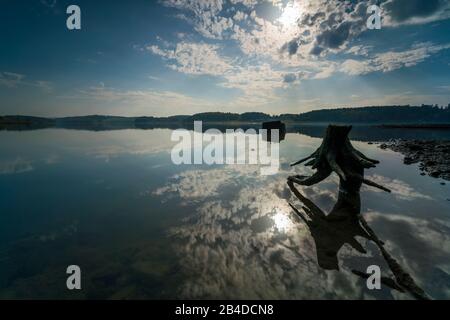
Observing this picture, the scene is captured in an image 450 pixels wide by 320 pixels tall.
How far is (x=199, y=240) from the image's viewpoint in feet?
23.6

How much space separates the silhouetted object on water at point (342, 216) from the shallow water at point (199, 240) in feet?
0.71

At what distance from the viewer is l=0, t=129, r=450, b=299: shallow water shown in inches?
205

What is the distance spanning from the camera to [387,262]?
5.92m

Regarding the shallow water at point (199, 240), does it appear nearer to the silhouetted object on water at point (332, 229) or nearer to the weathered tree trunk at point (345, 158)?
the silhouetted object on water at point (332, 229)

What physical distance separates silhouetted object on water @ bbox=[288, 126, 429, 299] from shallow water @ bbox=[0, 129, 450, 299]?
22 cm

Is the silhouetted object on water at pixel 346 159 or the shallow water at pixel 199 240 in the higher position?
the silhouetted object on water at pixel 346 159

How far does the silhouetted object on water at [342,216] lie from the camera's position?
5.51 meters

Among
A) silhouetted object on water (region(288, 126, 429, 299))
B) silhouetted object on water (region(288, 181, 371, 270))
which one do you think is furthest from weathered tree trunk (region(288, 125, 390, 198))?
silhouetted object on water (region(288, 181, 371, 270))

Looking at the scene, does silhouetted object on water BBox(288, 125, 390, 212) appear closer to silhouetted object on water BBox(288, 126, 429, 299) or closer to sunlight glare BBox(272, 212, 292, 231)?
silhouetted object on water BBox(288, 126, 429, 299)

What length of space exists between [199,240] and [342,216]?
5.61 metres

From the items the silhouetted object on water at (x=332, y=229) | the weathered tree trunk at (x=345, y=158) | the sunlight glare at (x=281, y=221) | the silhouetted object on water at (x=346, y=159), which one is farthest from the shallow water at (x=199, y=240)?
the weathered tree trunk at (x=345, y=158)
